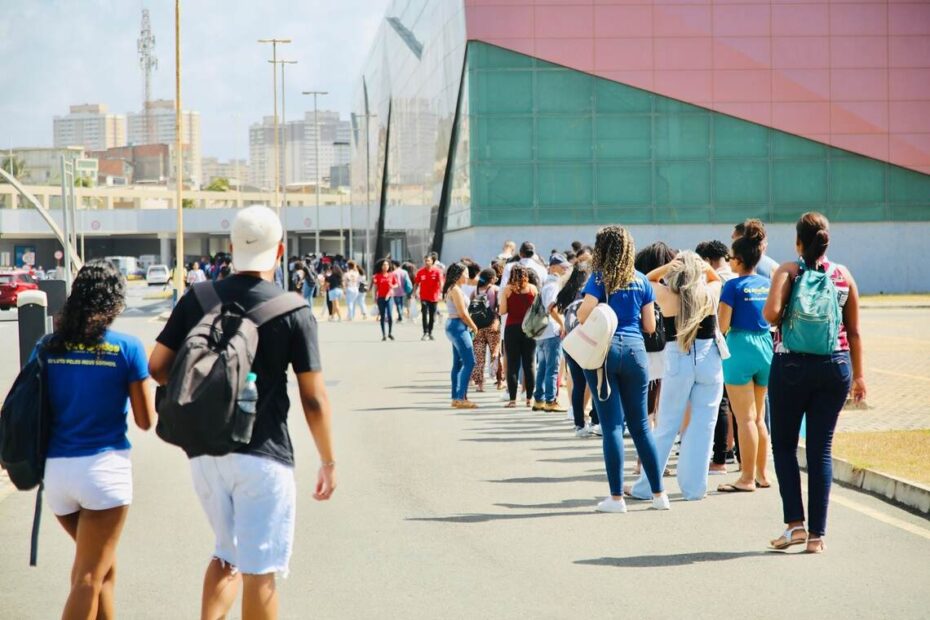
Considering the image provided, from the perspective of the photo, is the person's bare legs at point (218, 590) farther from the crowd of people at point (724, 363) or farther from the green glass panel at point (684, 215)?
the green glass panel at point (684, 215)

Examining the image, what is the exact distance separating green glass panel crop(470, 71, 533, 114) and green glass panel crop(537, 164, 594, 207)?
2.28 m

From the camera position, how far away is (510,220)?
4634 cm

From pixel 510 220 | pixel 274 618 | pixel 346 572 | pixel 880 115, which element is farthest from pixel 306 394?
pixel 880 115

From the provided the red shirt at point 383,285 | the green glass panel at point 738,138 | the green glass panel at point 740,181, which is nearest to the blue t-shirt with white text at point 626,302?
the red shirt at point 383,285

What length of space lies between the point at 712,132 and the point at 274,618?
43452 millimetres

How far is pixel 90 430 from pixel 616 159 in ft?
140

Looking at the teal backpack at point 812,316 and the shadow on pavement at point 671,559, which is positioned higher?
the teal backpack at point 812,316

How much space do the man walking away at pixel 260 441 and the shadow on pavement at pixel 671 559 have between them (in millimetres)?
2683

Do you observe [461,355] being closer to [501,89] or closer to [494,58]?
[501,89]

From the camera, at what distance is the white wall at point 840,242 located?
46312 millimetres

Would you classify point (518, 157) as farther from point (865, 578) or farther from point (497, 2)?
point (865, 578)

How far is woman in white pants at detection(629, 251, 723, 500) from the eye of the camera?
8773 millimetres

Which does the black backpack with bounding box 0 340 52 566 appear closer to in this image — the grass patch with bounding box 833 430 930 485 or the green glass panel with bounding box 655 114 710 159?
the grass patch with bounding box 833 430 930 485

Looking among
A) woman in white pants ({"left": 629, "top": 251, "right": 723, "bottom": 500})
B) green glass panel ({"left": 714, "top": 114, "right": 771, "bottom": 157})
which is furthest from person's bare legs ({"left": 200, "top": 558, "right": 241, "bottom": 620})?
green glass panel ({"left": 714, "top": 114, "right": 771, "bottom": 157})
